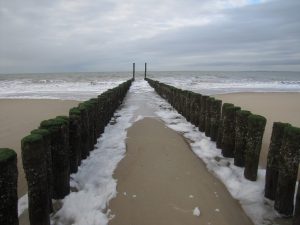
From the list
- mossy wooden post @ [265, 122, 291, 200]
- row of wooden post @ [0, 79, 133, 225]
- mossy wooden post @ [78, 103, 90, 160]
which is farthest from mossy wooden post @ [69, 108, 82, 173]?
mossy wooden post @ [265, 122, 291, 200]

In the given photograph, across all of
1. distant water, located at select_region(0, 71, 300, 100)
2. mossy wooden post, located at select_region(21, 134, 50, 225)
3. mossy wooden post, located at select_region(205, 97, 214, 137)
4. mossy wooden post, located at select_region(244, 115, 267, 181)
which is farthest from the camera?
distant water, located at select_region(0, 71, 300, 100)

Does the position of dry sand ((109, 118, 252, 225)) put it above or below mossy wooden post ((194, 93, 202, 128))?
below

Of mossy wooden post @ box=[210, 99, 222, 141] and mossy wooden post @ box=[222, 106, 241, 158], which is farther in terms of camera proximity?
mossy wooden post @ box=[210, 99, 222, 141]

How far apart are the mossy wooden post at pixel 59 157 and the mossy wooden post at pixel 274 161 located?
2.69 metres

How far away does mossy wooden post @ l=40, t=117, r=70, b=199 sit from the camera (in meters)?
3.76

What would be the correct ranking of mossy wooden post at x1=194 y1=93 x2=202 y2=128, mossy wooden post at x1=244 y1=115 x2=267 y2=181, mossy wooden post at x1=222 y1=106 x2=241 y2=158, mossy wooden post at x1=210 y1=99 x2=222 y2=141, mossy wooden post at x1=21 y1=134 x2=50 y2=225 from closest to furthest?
mossy wooden post at x1=21 y1=134 x2=50 y2=225 < mossy wooden post at x1=244 y1=115 x2=267 y2=181 < mossy wooden post at x1=222 y1=106 x2=241 y2=158 < mossy wooden post at x1=210 y1=99 x2=222 y2=141 < mossy wooden post at x1=194 y1=93 x2=202 y2=128

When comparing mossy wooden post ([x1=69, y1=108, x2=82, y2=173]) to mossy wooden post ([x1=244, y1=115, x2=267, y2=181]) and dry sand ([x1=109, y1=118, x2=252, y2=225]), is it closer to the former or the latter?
dry sand ([x1=109, y1=118, x2=252, y2=225])

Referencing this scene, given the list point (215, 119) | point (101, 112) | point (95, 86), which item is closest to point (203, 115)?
point (215, 119)

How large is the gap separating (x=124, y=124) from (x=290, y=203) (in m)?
5.77

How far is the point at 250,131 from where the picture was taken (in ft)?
14.3

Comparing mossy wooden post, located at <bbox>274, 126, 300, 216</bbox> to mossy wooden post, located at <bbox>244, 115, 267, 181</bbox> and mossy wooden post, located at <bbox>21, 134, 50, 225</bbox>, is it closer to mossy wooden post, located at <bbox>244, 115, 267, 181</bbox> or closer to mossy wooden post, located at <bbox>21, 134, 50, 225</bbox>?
mossy wooden post, located at <bbox>244, 115, 267, 181</bbox>

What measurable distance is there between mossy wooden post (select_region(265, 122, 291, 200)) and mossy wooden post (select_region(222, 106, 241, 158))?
1.44 m

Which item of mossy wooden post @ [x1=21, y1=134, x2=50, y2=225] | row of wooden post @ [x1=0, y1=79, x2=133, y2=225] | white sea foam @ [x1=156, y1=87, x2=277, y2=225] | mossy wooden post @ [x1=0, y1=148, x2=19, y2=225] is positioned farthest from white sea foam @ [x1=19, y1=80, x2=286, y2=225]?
mossy wooden post @ [x1=0, y1=148, x2=19, y2=225]

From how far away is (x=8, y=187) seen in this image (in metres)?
2.66
